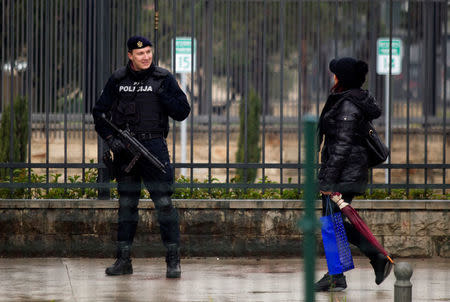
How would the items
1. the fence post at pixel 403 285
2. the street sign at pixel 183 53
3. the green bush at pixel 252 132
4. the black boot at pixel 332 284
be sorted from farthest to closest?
the green bush at pixel 252 132
the street sign at pixel 183 53
the black boot at pixel 332 284
the fence post at pixel 403 285

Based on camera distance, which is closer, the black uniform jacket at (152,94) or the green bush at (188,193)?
the black uniform jacket at (152,94)

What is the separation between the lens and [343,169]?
657 centimetres

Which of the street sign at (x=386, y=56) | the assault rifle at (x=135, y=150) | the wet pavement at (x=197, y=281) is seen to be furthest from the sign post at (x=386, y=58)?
the assault rifle at (x=135, y=150)

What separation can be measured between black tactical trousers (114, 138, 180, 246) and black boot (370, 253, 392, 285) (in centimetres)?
150

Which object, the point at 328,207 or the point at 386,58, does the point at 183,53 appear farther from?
the point at 328,207

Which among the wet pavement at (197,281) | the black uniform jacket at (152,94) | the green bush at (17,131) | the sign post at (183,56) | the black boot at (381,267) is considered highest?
the sign post at (183,56)

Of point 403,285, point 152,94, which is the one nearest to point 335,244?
point 403,285

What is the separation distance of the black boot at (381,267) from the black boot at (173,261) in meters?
1.48

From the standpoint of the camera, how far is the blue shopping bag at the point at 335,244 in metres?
6.51

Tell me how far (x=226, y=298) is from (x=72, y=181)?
8.24 ft

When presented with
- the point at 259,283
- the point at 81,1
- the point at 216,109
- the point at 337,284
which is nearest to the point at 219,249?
the point at 259,283

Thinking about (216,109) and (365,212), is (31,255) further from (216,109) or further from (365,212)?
(216,109)

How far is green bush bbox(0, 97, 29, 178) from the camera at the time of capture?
8749 millimetres

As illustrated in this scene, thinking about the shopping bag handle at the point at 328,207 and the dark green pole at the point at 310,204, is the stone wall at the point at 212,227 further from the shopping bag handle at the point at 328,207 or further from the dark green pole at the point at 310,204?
the dark green pole at the point at 310,204
